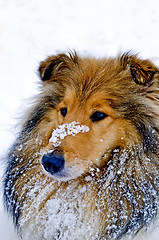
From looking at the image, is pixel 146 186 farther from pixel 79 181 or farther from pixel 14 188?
pixel 14 188

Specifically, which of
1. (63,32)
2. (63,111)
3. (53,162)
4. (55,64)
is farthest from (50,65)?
(63,32)

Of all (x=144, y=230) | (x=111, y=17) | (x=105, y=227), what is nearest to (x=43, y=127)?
(x=105, y=227)

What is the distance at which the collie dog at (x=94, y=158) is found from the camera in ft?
8.74

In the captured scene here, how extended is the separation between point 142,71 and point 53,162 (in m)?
0.98

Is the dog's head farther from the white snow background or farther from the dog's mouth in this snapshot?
the white snow background

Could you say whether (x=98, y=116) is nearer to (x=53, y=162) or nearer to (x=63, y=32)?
(x=53, y=162)

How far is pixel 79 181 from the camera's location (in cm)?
287

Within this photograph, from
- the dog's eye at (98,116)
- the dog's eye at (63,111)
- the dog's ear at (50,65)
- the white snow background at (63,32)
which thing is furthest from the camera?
the white snow background at (63,32)

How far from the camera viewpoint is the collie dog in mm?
2664

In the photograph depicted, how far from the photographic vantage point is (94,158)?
2.69m

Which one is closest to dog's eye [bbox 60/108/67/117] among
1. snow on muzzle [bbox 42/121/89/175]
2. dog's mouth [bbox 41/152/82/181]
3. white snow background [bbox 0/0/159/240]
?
snow on muzzle [bbox 42/121/89/175]

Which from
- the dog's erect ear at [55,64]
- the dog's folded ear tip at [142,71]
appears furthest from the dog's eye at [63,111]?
the dog's folded ear tip at [142,71]

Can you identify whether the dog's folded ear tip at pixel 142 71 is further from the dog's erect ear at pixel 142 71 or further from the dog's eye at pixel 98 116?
the dog's eye at pixel 98 116

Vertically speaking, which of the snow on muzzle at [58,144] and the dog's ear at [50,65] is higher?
the dog's ear at [50,65]
